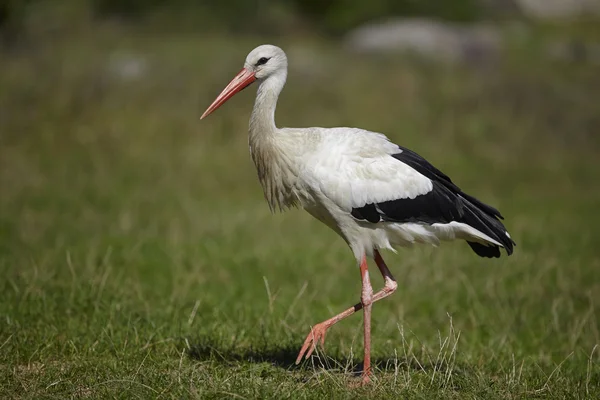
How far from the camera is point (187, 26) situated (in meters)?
23.3

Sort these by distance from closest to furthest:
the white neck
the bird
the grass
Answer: the grass, the bird, the white neck

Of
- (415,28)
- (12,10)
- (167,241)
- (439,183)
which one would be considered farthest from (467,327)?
(415,28)

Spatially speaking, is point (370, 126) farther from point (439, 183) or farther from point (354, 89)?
point (439, 183)

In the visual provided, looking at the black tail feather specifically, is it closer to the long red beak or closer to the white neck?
the white neck

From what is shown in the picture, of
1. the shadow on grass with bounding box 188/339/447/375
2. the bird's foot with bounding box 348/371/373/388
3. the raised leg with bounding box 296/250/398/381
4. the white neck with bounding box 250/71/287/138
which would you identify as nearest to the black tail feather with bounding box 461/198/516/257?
the raised leg with bounding box 296/250/398/381

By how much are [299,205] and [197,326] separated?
42.2 inches

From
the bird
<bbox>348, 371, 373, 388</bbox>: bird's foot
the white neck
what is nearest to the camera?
<bbox>348, 371, 373, 388</bbox>: bird's foot

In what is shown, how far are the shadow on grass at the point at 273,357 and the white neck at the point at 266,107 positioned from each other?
1.24 m

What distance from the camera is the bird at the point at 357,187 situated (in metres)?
4.58

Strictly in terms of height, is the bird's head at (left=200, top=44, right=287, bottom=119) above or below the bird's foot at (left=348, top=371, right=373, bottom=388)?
above

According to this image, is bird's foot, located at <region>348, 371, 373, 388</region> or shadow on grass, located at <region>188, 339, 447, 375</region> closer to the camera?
bird's foot, located at <region>348, 371, 373, 388</region>

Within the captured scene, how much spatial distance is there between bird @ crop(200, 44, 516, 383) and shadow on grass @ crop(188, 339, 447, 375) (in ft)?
0.54

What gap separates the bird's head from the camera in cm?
481

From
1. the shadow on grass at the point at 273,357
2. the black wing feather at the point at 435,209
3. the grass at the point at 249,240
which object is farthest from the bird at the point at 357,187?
the grass at the point at 249,240
